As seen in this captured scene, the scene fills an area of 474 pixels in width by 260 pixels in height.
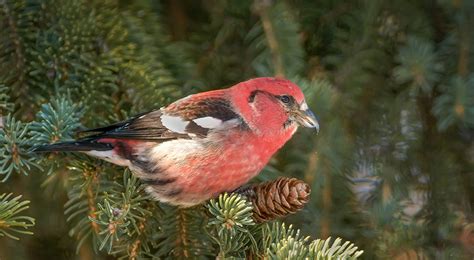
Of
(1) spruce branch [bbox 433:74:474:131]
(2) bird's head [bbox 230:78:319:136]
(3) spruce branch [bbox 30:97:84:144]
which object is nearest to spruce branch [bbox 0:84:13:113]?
(3) spruce branch [bbox 30:97:84:144]

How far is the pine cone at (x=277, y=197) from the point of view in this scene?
2230 mm

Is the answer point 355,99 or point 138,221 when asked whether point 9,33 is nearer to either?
point 138,221

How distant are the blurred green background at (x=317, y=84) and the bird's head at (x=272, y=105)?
84 millimetres

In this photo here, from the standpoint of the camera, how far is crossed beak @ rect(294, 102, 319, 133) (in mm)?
2610

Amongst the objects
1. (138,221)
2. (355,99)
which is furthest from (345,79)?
(138,221)

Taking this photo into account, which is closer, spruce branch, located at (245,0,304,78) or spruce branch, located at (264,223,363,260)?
spruce branch, located at (264,223,363,260)

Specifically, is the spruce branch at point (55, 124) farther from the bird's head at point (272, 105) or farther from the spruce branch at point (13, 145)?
the bird's head at point (272, 105)

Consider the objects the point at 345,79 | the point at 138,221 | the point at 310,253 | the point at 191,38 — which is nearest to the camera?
the point at 310,253

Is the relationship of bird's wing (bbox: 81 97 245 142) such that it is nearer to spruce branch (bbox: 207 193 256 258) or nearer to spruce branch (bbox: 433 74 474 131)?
spruce branch (bbox: 207 193 256 258)

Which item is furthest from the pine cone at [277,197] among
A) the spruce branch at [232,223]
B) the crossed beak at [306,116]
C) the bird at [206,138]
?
the crossed beak at [306,116]

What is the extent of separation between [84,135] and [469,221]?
4.29 ft

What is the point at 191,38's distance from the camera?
3172 millimetres

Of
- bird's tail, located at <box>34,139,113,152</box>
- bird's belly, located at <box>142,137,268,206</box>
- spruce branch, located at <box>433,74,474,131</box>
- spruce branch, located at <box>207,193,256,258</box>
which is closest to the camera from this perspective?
spruce branch, located at <box>207,193,256,258</box>

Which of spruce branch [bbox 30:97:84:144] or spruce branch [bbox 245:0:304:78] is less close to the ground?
→ spruce branch [bbox 245:0:304:78]
